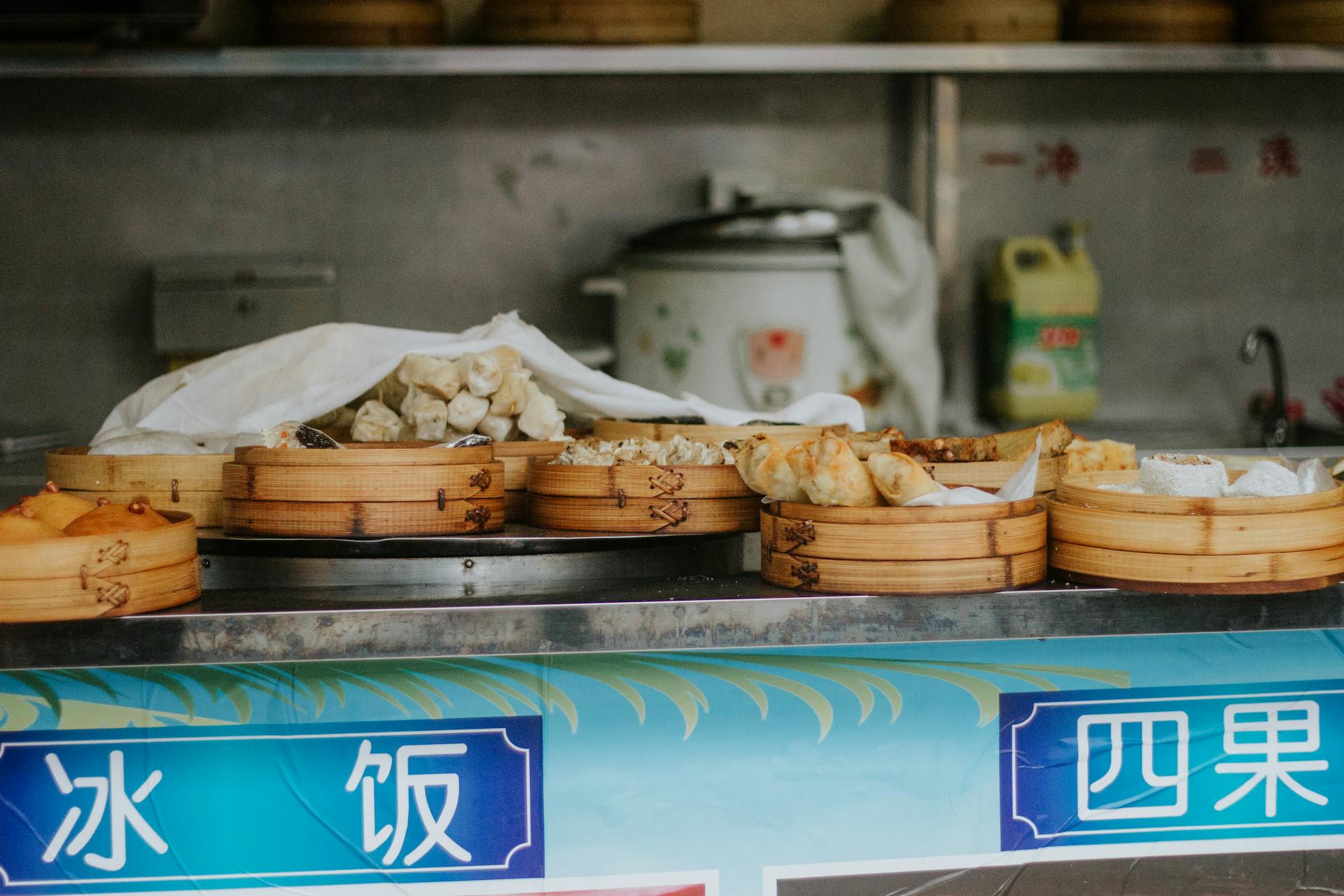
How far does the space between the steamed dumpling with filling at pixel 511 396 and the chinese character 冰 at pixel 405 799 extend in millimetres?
546

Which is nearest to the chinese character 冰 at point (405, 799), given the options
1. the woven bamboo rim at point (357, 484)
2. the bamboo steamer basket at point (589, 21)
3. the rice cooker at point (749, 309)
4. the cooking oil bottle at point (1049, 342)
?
the woven bamboo rim at point (357, 484)

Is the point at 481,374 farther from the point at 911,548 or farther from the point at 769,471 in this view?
the point at 911,548

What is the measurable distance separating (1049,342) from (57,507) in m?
2.97

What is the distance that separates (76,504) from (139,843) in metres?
0.41

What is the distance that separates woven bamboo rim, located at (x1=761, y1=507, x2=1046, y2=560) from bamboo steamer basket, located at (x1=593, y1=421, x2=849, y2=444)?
0.35 metres

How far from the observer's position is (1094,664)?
1.61 meters

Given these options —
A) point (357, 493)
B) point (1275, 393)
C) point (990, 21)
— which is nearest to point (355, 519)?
point (357, 493)

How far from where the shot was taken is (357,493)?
1.56m

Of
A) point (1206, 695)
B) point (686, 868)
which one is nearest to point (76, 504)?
point (686, 868)

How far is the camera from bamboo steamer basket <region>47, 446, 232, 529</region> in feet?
5.68

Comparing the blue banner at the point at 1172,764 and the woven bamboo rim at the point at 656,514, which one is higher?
the woven bamboo rim at the point at 656,514

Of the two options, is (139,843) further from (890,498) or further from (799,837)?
(890,498)

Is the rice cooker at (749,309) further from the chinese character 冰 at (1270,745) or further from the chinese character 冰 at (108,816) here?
the chinese character 冰 at (108,816)

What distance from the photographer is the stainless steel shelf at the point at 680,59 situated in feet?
11.1
